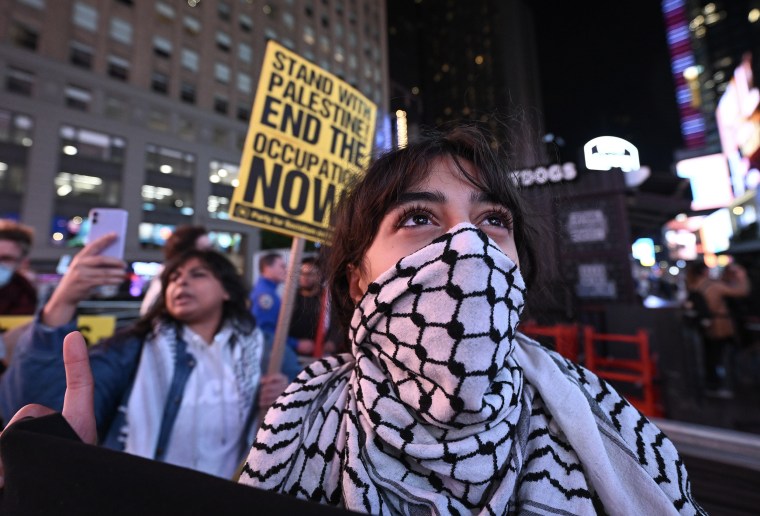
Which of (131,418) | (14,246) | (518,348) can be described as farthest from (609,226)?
(14,246)

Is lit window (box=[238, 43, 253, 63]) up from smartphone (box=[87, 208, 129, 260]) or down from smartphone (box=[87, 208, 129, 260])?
up

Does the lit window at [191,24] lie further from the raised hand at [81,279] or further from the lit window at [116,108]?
the raised hand at [81,279]

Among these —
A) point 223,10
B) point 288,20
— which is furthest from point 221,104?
point 288,20

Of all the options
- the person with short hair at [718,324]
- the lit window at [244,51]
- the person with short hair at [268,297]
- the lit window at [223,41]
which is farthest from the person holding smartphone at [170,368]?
the lit window at [244,51]

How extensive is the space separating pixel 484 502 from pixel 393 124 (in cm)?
155

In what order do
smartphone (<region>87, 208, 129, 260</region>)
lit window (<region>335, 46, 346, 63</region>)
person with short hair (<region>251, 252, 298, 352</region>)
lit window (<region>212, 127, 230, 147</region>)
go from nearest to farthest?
smartphone (<region>87, 208, 129, 260</region>) < person with short hair (<region>251, 252, 298, 352</region>) < lit window (<region>335, 46, 346, 63</region>) < lit window (<region>212, 127, 230, 147</region>)

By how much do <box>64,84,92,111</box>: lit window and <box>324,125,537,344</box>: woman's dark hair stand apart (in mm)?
17271

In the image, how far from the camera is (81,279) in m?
1.31

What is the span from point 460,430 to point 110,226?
5.20ft

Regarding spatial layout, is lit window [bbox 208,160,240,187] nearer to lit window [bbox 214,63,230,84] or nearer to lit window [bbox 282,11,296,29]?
lit window [bbox 214,63,230,84]

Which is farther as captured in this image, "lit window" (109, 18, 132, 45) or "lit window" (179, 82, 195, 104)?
"lit window" (179, 82, 195, 104)

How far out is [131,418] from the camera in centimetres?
156

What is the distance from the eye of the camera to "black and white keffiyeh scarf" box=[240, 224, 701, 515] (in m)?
0.67

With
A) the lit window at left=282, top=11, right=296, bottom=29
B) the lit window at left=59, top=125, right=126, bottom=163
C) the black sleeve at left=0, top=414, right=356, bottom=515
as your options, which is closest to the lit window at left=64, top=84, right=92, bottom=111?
the lit window at left=59, top=125, right=126, bottom=163
